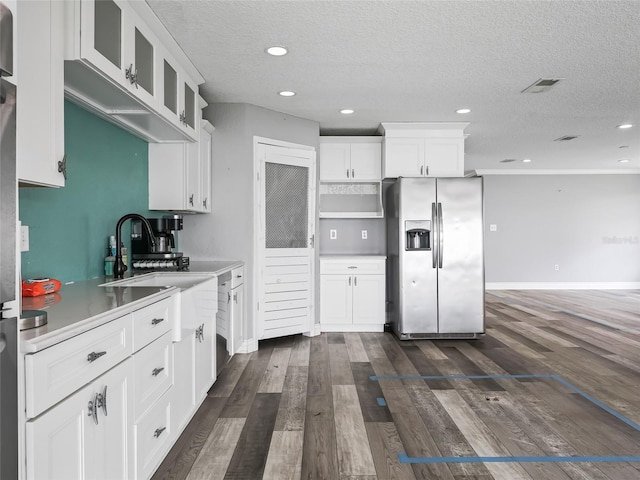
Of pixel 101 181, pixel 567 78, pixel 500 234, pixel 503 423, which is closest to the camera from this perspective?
pixel 503 423

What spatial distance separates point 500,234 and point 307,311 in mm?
5264

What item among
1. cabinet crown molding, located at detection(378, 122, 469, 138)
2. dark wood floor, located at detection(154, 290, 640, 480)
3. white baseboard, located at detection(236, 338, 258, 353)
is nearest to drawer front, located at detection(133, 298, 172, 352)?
dark wood floor, located at detection(154, 290, 640, 480)

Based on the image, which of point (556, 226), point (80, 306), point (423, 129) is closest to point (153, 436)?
point (80, 306)

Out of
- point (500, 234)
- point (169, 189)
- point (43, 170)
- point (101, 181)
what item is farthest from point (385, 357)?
point (500, 234)

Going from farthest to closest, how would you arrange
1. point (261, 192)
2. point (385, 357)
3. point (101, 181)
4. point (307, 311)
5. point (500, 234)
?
1. point (500, 234)
2. point (307, 311)
3. point (261, 192)
4. point (385, 357)
5. point (101, 181)

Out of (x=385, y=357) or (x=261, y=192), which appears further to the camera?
(x=261, y=192)

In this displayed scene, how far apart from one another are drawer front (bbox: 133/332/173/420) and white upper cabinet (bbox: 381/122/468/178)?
3.48 meters

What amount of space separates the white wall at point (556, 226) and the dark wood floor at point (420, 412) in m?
3.88

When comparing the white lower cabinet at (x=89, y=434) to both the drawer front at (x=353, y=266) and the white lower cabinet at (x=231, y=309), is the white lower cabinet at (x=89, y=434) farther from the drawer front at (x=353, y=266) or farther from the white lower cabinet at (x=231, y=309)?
the drawer front at (x=353, y=266)

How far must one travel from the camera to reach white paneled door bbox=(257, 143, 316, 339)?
14.3 feet

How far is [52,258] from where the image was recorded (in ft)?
7.41

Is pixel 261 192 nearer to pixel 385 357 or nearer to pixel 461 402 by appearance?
→ pixel 385 357

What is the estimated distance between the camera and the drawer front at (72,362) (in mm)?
1100

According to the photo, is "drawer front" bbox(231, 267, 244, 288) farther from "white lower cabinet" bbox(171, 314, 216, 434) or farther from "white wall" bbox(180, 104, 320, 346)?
"white lower cabinet" bbox(171, 314, 216, 434)
